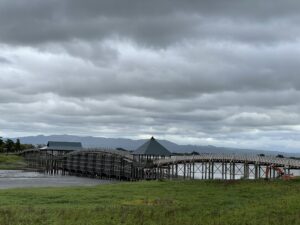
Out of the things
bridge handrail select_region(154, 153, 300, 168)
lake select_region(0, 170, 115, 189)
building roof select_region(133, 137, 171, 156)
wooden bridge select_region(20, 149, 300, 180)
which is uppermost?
building roof select_region(133, 137, 171, 156)

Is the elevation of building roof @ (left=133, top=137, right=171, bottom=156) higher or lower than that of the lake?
higher

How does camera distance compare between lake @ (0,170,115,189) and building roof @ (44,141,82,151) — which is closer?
lake @ (0,170,115,189)

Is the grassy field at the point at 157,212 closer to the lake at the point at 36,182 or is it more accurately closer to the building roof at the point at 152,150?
the lake at the point at 36,182

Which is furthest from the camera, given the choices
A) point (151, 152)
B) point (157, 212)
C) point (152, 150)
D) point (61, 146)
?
point (61, 146)

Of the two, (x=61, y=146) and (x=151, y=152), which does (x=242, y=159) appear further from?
(x=61, y=146)

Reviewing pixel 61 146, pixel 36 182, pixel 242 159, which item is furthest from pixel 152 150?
pixel 61 146

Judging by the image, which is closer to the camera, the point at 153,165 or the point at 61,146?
the point at 153,165

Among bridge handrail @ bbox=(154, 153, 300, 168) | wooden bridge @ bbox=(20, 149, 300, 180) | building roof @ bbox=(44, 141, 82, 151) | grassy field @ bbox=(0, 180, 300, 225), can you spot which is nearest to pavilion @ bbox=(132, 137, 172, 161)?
wooden bridge @ bbox=(20, 149, 300, 180)

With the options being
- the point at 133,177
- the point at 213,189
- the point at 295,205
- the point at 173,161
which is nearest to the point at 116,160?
the point at 133,177

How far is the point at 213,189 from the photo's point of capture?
3841 cm

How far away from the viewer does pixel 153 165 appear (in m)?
111

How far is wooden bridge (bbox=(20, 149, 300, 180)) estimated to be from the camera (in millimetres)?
88288

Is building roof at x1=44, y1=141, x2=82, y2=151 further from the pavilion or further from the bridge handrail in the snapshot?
the bridge handrail

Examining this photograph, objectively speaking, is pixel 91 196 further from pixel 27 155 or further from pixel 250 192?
pixel 27 155
